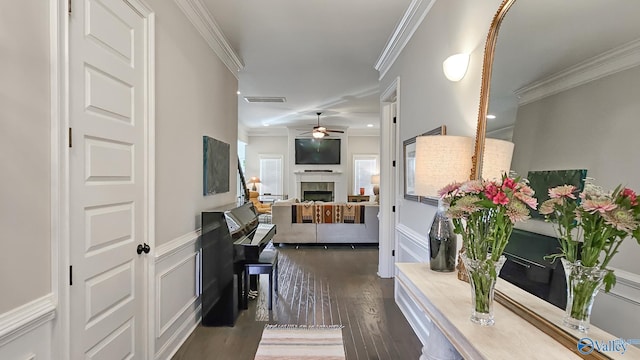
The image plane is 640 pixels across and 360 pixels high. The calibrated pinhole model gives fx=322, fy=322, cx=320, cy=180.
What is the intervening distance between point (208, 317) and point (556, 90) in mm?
3028

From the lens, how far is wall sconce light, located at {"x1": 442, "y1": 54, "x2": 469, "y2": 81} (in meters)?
1.90

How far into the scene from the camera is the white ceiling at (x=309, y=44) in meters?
2.82

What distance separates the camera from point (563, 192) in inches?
38.4

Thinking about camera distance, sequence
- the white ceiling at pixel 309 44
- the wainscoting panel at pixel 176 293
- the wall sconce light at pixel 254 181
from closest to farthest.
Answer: the wainscoting panel at pixel 176 293, the white ceiling at pixel 309 44, the wall sconce light at pixel 254 181

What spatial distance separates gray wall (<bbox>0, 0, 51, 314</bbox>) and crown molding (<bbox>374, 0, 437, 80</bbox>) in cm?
244

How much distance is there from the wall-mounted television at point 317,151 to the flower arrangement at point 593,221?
8.96 metres

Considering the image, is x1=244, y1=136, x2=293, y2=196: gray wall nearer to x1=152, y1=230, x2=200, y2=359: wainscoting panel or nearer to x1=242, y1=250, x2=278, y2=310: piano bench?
x1=242, y1=250, x2=278, y2=310: piano bench

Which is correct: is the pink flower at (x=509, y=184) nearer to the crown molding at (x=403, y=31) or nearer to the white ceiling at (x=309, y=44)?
the crown molding at (x=403, y=31)

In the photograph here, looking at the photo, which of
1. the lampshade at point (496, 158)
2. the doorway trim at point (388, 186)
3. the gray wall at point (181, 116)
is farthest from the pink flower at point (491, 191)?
the doorway trim at point (388, 186)

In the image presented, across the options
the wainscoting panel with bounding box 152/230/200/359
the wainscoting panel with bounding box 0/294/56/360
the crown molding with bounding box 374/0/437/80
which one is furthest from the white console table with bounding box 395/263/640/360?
the crown molding with bounding box 374/0/437/80

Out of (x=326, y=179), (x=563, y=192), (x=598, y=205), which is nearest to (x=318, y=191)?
(x=326, y=179)

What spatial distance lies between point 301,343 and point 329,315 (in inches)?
23.5

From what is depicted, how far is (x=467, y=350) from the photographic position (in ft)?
3.30

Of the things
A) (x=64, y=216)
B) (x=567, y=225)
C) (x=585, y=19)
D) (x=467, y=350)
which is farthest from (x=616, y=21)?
(x=64, y=216)
